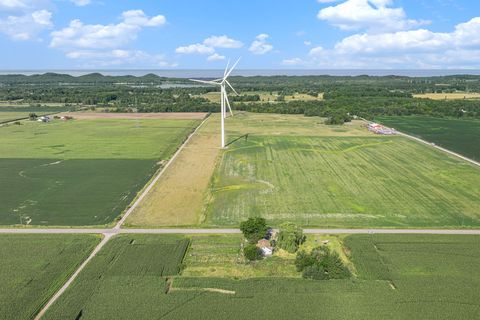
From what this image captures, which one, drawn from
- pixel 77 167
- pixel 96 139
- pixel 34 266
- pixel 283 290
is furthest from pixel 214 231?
pixel 96 139

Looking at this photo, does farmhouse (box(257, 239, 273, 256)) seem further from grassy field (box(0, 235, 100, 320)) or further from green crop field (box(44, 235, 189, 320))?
grassy field (box(0, 235, 100, 320))

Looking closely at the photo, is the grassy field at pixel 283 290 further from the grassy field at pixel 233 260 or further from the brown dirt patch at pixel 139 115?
the brown dirt patch at pixel 139 115

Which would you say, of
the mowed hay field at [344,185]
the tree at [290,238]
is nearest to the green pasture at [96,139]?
the mowed hay field at [344,185]

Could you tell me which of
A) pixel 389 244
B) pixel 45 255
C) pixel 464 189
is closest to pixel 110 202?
pixel 45 255

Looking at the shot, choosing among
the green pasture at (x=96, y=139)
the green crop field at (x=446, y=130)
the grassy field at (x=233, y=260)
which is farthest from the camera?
the green crop field at (x=446, y=130)

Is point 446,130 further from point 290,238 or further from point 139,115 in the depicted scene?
point 139,115
